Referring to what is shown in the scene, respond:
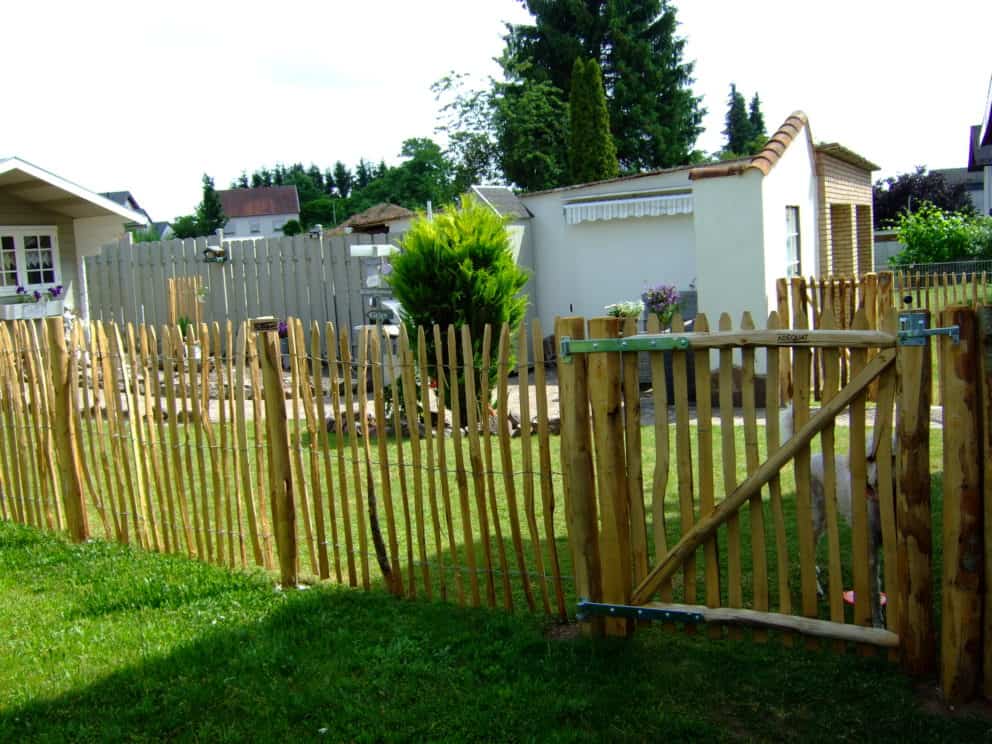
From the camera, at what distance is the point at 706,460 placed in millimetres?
3982

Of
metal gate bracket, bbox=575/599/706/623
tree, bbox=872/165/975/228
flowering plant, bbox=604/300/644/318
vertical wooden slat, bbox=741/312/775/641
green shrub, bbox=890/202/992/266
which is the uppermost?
tree, bbox=872/165/975/228

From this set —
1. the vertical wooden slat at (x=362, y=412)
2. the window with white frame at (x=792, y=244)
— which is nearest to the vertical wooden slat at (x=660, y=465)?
the vertical wooden slat at (x=362, y=412)

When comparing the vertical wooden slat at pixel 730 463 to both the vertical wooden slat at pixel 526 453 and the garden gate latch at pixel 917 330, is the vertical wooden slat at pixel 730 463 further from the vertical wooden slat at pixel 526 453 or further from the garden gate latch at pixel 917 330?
the vertical wooden slat at pixel 526 453

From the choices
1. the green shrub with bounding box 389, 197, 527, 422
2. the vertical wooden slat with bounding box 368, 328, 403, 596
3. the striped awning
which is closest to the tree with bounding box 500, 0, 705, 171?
the striped awning

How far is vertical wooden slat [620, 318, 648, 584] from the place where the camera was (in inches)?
163

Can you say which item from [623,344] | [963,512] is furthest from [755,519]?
[623,344]

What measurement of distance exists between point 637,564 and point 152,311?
640 inches

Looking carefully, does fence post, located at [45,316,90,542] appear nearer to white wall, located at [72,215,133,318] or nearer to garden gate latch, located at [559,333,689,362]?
garden gate latch, located at [559,333,689,362]

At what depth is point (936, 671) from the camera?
3666 millimetres

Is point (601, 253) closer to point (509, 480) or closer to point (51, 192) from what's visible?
point (51, 192)

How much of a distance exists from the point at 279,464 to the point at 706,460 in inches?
100.0

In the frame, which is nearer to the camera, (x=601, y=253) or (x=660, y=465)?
(x=660, y=465)

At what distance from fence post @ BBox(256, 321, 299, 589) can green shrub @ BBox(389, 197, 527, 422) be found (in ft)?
13.9

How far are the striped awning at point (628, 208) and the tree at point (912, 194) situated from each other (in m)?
30.8
